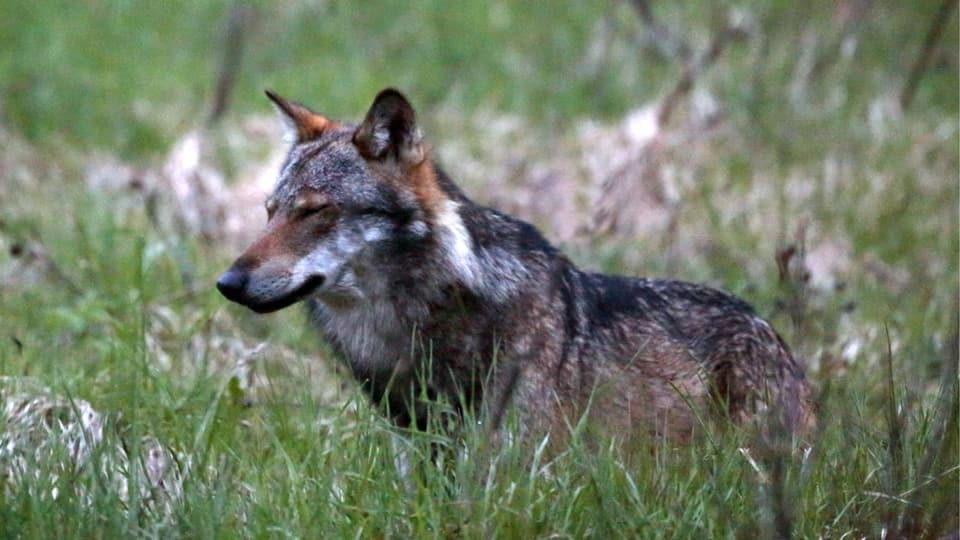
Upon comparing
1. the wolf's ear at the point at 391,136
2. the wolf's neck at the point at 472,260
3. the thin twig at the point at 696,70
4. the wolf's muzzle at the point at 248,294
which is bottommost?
the wolf's muzzle at the point at 248,294

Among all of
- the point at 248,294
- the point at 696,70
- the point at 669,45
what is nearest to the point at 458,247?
the point at 248,294

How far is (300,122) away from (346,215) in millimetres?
664

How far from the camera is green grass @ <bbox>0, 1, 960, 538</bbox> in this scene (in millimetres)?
4227

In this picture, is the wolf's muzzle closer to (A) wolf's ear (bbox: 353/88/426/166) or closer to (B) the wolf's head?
(B) the wolf's head

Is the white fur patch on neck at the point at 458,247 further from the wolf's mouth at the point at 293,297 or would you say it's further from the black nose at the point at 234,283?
the black nose at the point at 234,283

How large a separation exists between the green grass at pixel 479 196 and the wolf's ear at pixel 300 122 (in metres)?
0.91

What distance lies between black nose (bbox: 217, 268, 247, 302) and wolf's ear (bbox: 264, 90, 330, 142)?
0.86 m

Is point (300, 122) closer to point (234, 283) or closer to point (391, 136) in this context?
point (391, 136)

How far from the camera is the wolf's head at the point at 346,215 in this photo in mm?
5051

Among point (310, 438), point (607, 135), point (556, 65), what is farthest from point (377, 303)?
point (556, 65)

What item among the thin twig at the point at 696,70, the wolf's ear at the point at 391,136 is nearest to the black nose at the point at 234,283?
the wolf's ear at the point at 391,136

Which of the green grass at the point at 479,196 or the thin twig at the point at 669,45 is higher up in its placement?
the thin twig at the point at 669,45

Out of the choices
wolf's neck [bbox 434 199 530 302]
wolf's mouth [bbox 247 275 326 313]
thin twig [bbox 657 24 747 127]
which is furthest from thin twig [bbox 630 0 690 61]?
wolf's mouth [bbox 247 275 326 313]

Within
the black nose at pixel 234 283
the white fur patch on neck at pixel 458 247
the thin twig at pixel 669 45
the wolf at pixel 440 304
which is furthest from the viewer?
the thin twig at pixel 669 45
